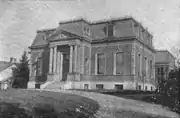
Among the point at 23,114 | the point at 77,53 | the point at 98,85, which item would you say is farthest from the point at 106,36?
the point at 23,114

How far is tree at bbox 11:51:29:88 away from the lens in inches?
1674

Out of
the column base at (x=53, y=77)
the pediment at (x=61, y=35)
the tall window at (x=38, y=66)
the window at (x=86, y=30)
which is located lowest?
the column base at (x=53, y=77)

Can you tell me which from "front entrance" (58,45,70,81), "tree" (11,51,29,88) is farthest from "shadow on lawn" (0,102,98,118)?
"tree" (11,51,29,88)

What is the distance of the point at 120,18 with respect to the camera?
35.3 metres

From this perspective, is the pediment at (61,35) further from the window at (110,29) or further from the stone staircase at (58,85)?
the stone staircase at (58,85)

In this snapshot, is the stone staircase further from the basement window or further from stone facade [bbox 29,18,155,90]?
the basement window

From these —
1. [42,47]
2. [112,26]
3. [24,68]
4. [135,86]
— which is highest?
[112,26]

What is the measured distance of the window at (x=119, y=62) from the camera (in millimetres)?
33750

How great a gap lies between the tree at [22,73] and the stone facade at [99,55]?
9.72m

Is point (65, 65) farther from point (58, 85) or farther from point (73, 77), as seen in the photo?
point (58, 85)

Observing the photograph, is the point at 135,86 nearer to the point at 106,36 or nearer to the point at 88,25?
the point at 106,36

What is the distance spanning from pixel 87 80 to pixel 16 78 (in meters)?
15.3

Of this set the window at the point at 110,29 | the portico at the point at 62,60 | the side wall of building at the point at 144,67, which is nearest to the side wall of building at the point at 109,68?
the side wall of building at the point at 144,67

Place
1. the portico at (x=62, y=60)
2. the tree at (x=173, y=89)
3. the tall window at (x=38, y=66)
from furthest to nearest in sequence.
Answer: the tall window at (x=38, y=66) → the portico at (x=62, y=60) → the tree at (x=173, y=89)
